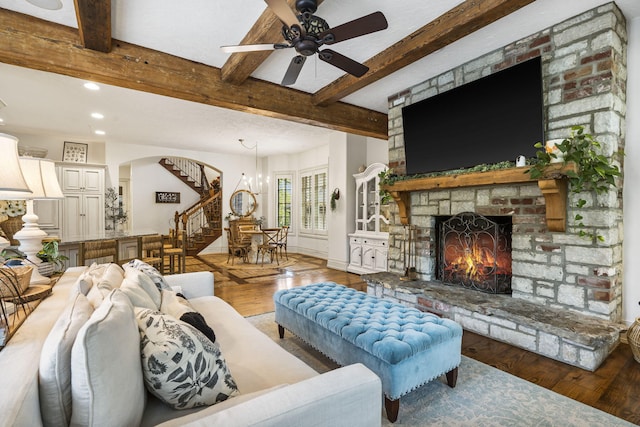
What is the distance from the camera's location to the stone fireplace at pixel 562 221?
8.44 ft

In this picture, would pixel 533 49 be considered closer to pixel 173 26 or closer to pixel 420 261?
pixel 420 261

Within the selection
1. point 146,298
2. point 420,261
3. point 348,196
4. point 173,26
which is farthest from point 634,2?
point 348,196

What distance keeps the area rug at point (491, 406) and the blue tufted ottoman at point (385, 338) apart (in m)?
0.13

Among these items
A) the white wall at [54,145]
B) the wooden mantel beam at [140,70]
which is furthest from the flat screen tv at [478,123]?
the white wall at [54,145]

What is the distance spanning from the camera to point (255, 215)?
9.38 metres

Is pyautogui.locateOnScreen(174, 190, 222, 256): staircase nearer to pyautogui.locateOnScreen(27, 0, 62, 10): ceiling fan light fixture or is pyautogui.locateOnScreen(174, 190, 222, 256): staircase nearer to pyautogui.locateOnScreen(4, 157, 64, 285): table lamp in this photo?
pyautogui.locateOnScreen(4, 157, 64, 285): table lamp

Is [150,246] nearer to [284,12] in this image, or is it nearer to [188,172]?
[284,12]

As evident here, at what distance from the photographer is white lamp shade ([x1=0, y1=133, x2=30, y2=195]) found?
1393mm

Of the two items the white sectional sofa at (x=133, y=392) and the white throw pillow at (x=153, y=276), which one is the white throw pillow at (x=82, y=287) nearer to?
the white sectional sofa at (x=133, y=392)

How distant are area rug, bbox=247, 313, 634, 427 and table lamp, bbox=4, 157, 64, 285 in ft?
8.16

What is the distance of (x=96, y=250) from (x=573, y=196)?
4971mm

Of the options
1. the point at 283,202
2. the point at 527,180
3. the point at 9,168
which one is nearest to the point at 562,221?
the point at 527,180

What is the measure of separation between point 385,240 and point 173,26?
14.0 feet

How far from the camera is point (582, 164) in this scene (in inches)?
99.7
